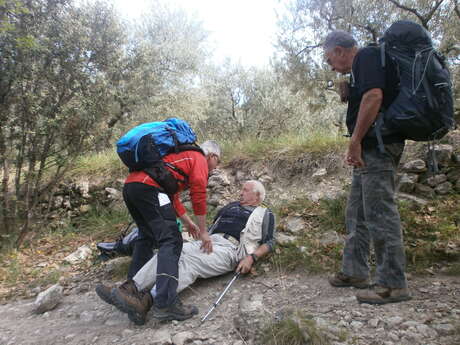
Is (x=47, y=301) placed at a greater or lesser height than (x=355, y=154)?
lesser

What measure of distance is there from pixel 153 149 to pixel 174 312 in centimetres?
145

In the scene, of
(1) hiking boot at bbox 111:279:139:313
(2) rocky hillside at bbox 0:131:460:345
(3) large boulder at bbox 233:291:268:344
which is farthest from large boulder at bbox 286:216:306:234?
(1) hiking boot at bbox 111:279:139:313

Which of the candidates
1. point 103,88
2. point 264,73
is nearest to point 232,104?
point 264,73

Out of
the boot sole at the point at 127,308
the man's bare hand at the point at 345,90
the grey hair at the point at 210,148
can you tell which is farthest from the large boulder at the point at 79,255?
the man's bare hand at the point at 345,90

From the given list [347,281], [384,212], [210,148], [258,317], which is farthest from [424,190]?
[258,317]

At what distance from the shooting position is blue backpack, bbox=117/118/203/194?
2914 mm

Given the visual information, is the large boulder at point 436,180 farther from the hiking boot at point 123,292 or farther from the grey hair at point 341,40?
the hiking boot at point 123,292

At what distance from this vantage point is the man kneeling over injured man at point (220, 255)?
2.92 meters

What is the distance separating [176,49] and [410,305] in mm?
13718

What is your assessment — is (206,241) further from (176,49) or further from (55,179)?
(176,49)

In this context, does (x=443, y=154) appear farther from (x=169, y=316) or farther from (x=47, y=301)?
(x=47, y=301)

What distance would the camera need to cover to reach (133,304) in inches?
113

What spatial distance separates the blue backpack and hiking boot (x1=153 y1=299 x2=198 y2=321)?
102cm

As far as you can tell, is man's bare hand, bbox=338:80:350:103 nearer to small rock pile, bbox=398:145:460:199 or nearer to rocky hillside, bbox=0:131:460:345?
rocky hillside, bbox=0:131:460:345
